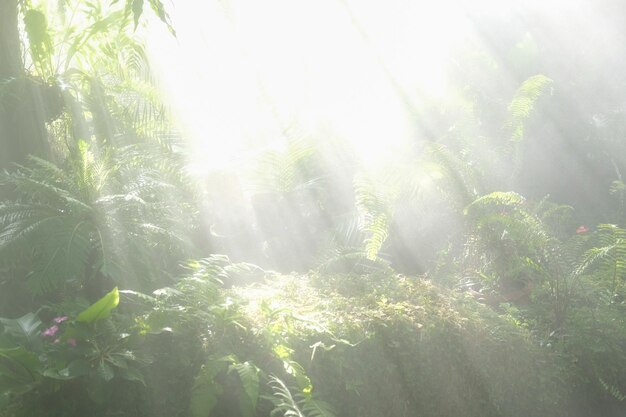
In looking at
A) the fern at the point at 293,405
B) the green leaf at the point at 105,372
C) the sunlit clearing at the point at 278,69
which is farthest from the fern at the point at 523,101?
the green leaf at the point at 105,372

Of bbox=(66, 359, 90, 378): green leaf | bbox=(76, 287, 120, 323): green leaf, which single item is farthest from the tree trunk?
bbox=(66, 359, 90, 378): green leaf

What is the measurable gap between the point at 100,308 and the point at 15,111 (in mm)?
2685

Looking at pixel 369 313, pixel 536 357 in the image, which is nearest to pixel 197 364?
pixel 369 313

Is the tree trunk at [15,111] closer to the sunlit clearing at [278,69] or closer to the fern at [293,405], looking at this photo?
the sunlit clearing at [278,69]

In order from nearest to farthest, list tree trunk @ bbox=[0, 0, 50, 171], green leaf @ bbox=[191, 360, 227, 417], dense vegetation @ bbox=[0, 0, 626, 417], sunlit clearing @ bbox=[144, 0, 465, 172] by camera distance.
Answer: green leaf @ bbox=[191, 360, 227, 417], dense vegetation @ bbox=[0, 0, 626, 417], tree trunk @ bbox=[0, 0, 50, 171], sunlit clearing @ bbox=[144, 0, 465, 172]

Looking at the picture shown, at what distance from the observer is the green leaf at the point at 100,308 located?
1.99 metres

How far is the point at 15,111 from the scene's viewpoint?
3.99 metres

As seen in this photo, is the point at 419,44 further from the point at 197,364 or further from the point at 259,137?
the point at 197,364

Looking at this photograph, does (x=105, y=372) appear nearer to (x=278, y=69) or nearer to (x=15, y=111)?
(x=15, y=111)

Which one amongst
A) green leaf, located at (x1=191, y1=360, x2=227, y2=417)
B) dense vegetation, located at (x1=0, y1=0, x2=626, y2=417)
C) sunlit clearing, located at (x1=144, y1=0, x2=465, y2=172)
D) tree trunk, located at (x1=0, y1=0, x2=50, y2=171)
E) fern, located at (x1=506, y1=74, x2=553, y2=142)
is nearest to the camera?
green leaf, located at (x1=191, y1=360, x2=227, y2=417)

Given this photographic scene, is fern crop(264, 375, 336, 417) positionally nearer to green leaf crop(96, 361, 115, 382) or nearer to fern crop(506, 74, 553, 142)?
green leaf crop(96, 361, 115, 382)

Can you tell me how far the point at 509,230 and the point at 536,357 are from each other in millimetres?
873

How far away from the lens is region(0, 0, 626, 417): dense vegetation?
7.10ft

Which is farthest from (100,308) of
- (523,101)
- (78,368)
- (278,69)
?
(278,69)
